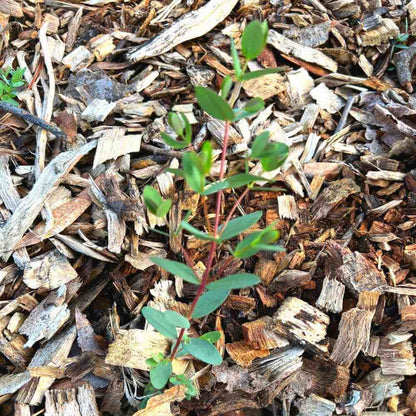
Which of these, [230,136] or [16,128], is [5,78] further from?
[230,136]

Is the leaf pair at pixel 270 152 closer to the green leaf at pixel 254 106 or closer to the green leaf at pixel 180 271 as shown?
the green leaf at pixel 254 106

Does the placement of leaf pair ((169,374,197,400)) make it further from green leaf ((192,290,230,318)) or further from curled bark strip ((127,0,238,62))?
curled bark strip ((127,0,238,62))

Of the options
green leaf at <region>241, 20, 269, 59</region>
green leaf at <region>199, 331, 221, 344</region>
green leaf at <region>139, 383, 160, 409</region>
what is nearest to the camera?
green leaf at <region>241, 20, 269, 59</region>

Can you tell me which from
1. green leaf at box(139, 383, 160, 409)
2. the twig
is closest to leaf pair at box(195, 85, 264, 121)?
green leaf at box(139, 383, 160, 409)

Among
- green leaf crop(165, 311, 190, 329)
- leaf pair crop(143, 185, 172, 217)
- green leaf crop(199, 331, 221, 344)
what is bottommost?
green leaf crop(199, 331, 221, 344)

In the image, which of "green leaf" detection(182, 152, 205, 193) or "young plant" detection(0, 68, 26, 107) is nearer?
"green leaf" detection(182, 152, 205, 193)

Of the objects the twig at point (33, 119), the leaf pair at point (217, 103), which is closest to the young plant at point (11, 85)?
the twig at point (33, 119)

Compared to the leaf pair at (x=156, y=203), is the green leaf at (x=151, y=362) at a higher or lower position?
lower
